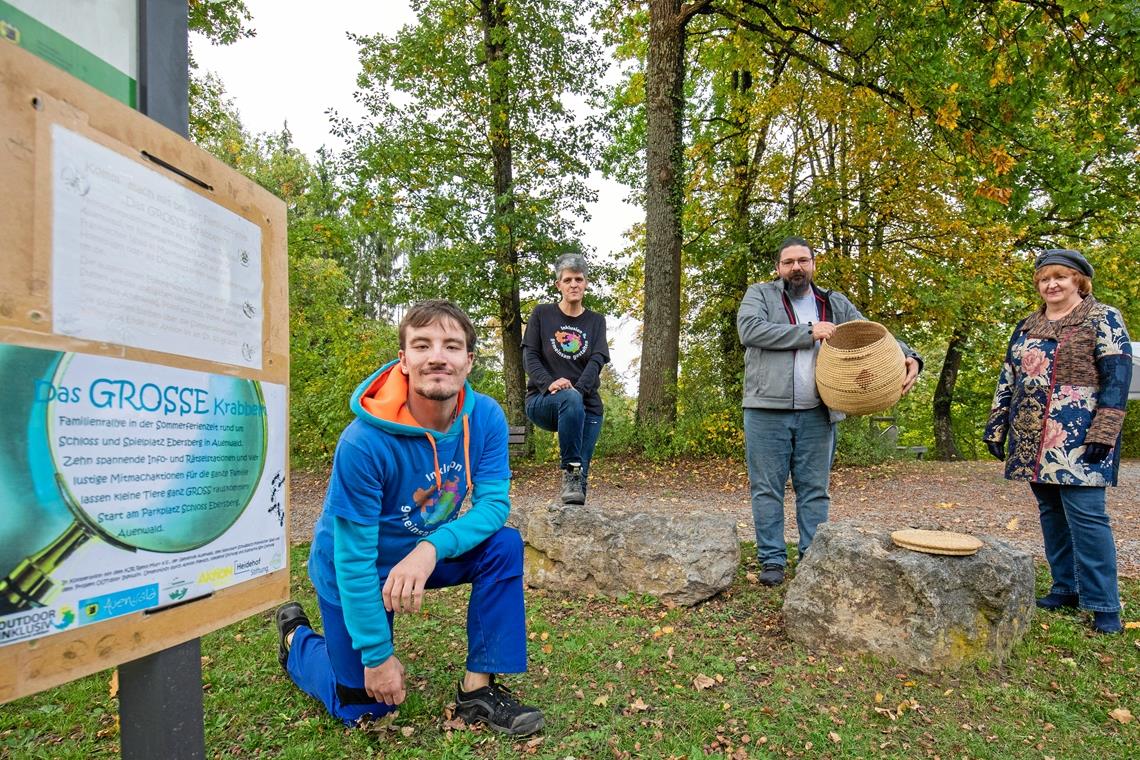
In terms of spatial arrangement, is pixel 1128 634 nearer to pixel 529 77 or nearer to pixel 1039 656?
pixel 1039 656

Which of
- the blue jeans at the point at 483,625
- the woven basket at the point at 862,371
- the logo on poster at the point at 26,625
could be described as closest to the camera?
the logo on poster at the point at 26,625

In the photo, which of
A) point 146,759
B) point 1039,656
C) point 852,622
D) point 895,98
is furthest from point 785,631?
point 895,98

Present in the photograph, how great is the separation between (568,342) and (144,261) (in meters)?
3.53

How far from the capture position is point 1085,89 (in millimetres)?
6645

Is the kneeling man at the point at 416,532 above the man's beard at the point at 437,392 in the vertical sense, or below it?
below

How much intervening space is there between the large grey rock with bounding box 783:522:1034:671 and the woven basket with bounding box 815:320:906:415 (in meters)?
0.79

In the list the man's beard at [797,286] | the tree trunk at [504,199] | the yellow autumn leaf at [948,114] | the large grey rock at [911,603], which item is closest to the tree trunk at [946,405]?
the yellow autumn leaf at [948,114]

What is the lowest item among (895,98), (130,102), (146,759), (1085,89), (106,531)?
(146,759)

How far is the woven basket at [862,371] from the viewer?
360 centimetres

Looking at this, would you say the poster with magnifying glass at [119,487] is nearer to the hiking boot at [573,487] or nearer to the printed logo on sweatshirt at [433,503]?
the printed logo on sweatshirt at [433,503]

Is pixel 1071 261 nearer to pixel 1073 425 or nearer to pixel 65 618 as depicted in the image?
pixel 1073 425

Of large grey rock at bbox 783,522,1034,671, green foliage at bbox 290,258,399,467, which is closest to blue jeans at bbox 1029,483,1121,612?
large grey rock at bbox 783,522,1034,671

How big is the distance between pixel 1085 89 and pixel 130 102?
8551 millimetres

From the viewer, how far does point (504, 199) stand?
10.6 m
